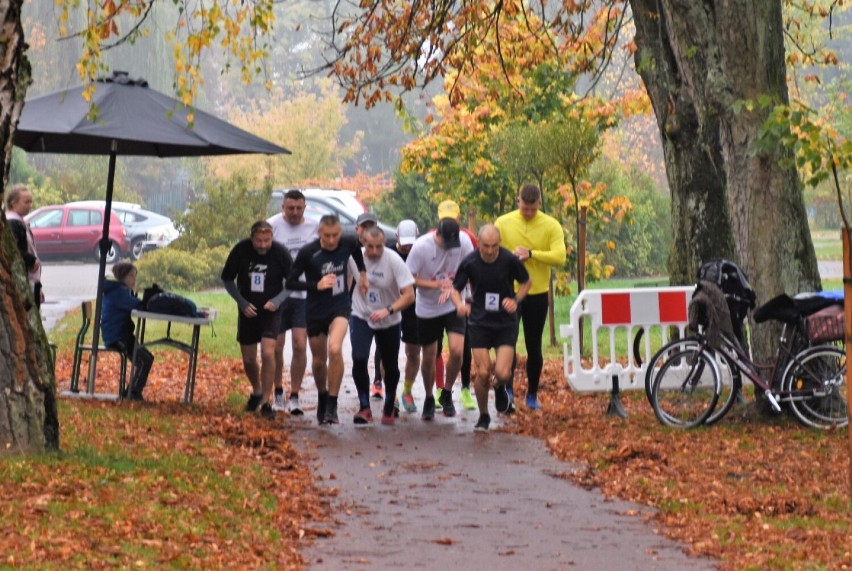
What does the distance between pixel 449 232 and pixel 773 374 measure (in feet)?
9.82

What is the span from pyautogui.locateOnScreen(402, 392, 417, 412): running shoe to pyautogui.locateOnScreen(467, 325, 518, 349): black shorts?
1509 millimetres

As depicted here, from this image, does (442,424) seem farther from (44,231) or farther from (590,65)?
(44,231)

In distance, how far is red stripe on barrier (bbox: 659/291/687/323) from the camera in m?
13.9

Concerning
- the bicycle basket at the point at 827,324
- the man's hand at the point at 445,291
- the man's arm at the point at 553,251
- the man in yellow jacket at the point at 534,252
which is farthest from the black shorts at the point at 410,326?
the bicycle basket at the point at 827,324

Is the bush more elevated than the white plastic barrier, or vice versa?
the bush

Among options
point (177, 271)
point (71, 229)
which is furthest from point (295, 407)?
point (71, 229)

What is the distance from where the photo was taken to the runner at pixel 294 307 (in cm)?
1409

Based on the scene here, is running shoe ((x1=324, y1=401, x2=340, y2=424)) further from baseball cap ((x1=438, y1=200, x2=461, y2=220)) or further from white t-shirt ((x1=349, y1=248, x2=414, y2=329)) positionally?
baseball cap ((x1=438, y1=200, x2=461, y2=220))

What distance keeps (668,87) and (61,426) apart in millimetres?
7091

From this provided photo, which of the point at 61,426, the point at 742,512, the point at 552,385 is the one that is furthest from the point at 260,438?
the point at 552,385

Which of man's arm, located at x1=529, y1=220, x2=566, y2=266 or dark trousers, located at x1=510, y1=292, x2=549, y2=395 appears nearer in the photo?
man's arm, located at x1=529, y1=220, x2=566, y2=266

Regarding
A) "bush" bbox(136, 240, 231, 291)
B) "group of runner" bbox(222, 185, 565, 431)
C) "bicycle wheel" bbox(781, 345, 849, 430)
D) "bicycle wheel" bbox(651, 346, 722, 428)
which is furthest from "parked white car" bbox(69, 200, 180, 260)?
"bicycle wheel" bbox(781, 345, 849, 430)

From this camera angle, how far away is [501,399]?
13914mm

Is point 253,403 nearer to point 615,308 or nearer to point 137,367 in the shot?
point 137,367
